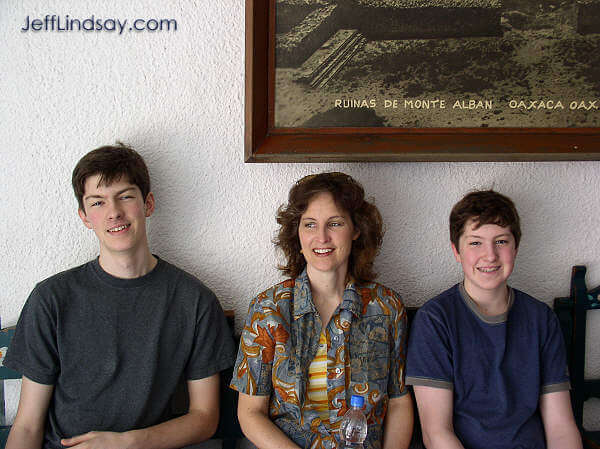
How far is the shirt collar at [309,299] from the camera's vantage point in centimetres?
180

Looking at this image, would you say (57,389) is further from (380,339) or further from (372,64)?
(372,64)

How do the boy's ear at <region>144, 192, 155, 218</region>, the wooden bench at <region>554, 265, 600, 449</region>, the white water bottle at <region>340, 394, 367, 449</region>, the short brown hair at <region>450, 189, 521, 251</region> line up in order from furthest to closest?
the wooden bench at <region>554, 265, 600, 449</region> → the boy's ear at <region>144, 192, 155, 218</region> → the short brown hair at <region>450, 189, 521, 251</region> → the white water bottle at <region>340, 394, 367, 449</region>

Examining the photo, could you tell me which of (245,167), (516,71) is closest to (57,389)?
(245,167)

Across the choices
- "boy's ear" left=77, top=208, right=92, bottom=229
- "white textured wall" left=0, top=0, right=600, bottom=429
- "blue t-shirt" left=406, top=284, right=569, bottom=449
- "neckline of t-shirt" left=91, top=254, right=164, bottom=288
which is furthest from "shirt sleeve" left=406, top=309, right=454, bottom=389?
"boy's ear" left=77, top=208, right=92, bottom=229

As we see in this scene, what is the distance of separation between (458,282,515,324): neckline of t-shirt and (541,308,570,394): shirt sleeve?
0.17 m

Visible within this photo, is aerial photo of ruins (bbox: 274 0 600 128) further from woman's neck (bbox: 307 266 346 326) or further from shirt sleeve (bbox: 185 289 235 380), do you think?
shirt sleeve (bbox: 185 289 235 380)

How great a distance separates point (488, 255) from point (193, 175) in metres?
1.18

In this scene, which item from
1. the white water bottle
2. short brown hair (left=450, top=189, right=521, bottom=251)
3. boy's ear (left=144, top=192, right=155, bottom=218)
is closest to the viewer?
the white water bottle

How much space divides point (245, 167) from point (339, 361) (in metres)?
0.86

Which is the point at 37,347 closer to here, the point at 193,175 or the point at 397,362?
the point at 193,175

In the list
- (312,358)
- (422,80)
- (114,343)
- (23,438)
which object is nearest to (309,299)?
(312,358)

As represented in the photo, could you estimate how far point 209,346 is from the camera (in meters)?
1.91

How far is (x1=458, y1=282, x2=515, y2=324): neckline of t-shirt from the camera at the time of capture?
183cm

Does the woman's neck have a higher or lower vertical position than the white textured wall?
lower
